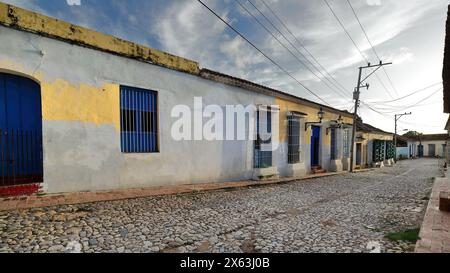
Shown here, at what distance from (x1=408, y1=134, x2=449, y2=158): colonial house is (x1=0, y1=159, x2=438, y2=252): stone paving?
48924 mm

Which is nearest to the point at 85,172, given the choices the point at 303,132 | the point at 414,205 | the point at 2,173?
the point at 2,173

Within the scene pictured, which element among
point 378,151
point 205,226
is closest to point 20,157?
point 205,226

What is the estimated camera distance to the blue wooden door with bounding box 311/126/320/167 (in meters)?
14.0

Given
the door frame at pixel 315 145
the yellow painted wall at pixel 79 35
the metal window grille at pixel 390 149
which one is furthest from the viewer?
the metal window grille at pixel 390 149

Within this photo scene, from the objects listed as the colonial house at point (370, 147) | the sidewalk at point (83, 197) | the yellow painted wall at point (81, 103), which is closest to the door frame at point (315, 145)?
the colonial house at point (370, 147)

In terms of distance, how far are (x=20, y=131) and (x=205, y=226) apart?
4395 millimetres

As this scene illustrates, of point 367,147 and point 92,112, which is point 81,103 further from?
point 367,147

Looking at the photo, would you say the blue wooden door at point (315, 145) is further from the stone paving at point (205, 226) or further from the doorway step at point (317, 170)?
the stone paving at point (205, 226)

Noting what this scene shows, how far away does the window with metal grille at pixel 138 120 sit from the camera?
20.3 ft

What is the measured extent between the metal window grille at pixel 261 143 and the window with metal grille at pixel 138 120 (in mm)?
4522

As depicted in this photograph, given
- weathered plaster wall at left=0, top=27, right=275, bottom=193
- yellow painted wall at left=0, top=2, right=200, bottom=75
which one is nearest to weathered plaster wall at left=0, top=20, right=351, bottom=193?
weathered plaster wall at left=0, top=27, right=275, bottom=193
